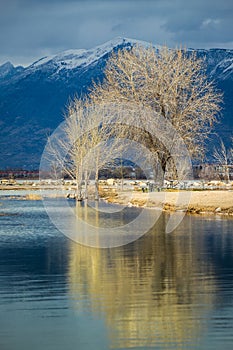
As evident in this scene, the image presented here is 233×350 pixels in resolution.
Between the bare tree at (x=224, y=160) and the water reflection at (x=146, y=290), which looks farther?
the bare tree at (x=224, y=160)

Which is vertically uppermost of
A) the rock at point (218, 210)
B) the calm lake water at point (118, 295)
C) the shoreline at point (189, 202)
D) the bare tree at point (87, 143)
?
the bare tree at point (87, 143)

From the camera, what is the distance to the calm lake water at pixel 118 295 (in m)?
12.2

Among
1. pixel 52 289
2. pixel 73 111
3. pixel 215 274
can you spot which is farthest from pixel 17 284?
pixel 73 111

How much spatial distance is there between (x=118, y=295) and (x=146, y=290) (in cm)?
83

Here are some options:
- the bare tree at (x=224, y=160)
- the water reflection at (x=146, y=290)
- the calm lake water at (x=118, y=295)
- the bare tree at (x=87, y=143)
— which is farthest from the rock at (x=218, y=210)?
the bare tree at (x=224, y=160)

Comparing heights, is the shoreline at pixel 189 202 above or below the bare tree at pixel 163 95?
below

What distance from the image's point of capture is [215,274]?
60.1 ft

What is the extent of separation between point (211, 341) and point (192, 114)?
3746 cm

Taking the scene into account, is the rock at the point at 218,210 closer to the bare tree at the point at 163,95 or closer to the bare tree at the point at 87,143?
the bare tree at the point at 163,95

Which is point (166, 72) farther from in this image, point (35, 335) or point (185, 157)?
point (35, 335)

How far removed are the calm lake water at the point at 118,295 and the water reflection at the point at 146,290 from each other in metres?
0.02

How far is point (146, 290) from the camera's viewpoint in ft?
53.0

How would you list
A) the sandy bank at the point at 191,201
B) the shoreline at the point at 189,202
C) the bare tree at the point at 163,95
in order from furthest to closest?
the bare tree at the point at 163,95 < the sandy bank at the point at 191,201 < the shoreline at the point at 189,202

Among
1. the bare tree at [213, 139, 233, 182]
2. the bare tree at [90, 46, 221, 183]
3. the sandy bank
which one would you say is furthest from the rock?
the bare tree at [213, 139, 233, 182]
